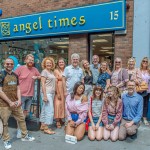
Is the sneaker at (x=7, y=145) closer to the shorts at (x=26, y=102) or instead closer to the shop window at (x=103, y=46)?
the shorts at (x=26, y=102)

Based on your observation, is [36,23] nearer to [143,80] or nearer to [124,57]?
[124,57]

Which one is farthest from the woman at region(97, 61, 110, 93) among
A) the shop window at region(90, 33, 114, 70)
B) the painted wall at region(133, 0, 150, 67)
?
the shop window at region(90, 33, 114, 70)

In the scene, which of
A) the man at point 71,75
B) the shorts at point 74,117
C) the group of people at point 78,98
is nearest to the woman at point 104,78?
the group of people at point 78,98

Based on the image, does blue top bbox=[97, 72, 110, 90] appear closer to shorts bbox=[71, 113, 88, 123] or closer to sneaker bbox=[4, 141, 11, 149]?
shorts bbox=[71, 113, 88, 123]

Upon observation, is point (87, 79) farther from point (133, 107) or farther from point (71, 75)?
point (133, 107)

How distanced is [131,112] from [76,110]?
1.09 m

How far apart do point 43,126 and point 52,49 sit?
14.1ft

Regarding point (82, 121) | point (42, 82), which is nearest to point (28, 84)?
point (42, 82)

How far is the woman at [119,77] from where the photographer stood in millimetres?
5605

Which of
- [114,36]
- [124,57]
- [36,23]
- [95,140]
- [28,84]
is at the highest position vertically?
[36,23]

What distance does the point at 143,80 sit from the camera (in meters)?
5.71

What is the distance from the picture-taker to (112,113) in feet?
16.7

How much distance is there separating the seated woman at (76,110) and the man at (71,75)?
0.36 metres

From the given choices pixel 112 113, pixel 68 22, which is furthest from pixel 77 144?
pixel 68 22
